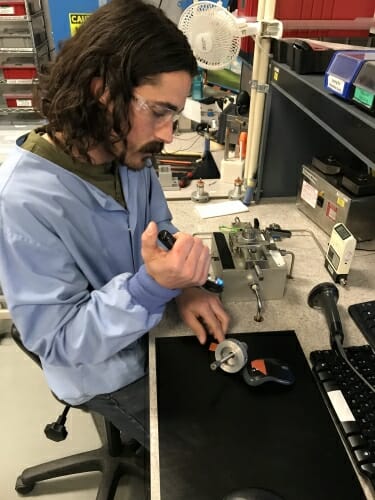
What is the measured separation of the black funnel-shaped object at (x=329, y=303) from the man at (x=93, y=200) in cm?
24

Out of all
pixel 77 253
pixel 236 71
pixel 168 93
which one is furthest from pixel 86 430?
pixel 236 71

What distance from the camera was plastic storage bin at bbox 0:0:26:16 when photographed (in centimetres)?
188

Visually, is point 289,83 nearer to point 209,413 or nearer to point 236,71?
point 209,413

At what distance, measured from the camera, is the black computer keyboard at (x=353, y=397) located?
721 mm

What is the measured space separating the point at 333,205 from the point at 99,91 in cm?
80

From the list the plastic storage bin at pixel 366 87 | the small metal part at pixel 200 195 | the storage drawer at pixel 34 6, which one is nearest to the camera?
the plastic storage bin at pixel 366 87

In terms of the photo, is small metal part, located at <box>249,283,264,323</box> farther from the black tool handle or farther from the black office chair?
the black office chair

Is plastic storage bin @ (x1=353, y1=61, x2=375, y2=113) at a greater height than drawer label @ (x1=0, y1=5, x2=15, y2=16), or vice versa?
drawer label @ (x1=0, y1=5, x2=15, y2=16)

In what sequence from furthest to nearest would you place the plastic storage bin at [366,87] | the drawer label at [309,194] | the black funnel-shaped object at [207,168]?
the black funnel-shaped object at [207,168] < the drawer label at [309,194] < the plastic storage bin at [366,87]

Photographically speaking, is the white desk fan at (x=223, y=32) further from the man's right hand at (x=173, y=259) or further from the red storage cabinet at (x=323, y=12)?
the man's right hand at (x=173, y=259)

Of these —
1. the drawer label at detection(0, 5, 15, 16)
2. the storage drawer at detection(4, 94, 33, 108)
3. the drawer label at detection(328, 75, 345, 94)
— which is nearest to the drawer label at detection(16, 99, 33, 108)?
the storage drawer at detection(4, 94, 33, 108)

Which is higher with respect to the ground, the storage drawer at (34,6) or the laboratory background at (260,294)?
the storage drawer at (34,6)

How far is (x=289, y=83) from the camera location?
3.92 ft

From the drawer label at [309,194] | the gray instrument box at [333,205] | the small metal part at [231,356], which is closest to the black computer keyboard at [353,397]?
the small metal part at [231,356]
